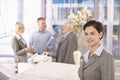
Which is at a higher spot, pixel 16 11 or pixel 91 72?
pixel 16 11

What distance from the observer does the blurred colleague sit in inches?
151

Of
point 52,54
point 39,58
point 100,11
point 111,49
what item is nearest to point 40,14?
point 100,11

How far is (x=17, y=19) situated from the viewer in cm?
598

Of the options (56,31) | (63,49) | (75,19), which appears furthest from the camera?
(56,31)

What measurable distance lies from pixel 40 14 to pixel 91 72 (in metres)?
4.25

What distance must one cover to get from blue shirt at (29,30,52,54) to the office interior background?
4.58 ft

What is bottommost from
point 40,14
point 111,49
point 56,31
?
point 111,49

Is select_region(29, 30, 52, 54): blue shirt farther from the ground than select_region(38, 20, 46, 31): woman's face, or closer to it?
closer to it

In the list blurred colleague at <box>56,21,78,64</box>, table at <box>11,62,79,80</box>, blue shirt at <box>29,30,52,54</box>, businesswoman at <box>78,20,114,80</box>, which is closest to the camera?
table at <box>11,62,79,80</box>

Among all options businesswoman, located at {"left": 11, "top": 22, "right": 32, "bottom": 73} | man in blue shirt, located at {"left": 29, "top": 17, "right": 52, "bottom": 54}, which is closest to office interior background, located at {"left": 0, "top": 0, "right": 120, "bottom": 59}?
man in blue shirt, located at {"left": 29, "top": 17, "right": 52, "bottom": 54}

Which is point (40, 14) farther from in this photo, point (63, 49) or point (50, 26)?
point (63, 49)

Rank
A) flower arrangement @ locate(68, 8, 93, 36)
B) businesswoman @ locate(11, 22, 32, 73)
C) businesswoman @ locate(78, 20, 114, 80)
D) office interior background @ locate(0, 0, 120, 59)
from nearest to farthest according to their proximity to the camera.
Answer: businesswoman @ locate(78, 20, 114, 80) < businesswoman @ locate(11, 22, 32, 73) < flower arrangement @ locate(68, 8, 93, 36) < office interior background @ locate(0, 0, 120, 59)

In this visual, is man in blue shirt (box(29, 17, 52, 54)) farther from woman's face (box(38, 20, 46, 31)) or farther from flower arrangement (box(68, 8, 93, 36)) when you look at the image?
flower arrangement (box(68, 8, 93, 36))

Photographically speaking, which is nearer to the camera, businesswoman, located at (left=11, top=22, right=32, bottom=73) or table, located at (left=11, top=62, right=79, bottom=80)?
table, located at (left=11, top=62, right=79, bottom=80)
